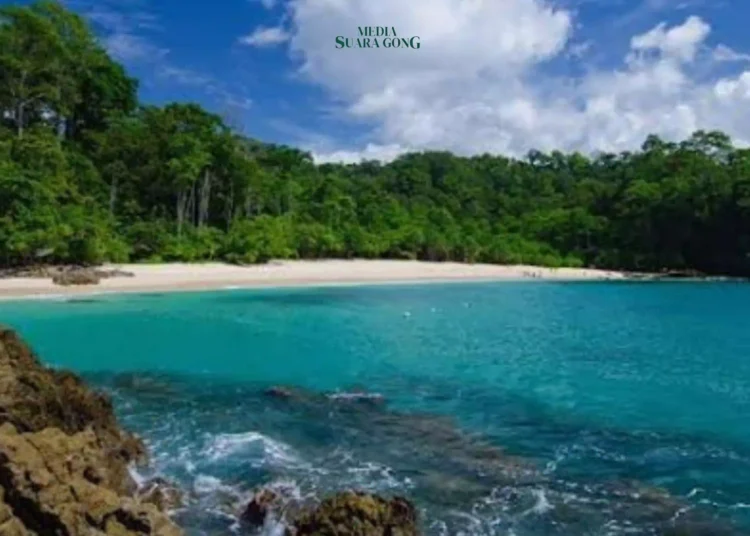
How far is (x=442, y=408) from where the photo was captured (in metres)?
16.6

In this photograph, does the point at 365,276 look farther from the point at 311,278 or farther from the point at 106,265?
the point at 106,265

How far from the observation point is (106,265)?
48.0 metres

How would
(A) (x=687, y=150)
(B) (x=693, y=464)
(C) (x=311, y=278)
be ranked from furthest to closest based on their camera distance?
(A) (x=687, y=150)
(C) (x=311, y=278)
(B) (x=693, y=464)

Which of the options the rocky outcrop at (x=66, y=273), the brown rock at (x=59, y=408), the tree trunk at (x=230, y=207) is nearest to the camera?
the brown rock at (x=59, y=408)

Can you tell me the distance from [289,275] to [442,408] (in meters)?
38.5

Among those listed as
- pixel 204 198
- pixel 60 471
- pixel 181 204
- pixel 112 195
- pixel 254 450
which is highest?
pixel 204 198

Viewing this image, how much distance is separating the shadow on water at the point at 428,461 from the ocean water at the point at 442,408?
0.04 meters

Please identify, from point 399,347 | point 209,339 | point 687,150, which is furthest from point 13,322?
point 687,150

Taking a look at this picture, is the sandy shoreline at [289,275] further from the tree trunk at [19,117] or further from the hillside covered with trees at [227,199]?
the tree trunk at [19,117]

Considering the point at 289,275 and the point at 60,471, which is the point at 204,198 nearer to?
the point at 289,275

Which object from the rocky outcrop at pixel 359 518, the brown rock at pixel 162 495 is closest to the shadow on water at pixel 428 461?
the brown rock at pixel 162 495

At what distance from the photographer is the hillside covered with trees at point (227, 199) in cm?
5072

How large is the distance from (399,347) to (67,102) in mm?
45349

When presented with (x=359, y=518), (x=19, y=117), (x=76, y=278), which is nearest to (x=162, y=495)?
(x=359, y=518)
